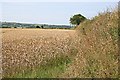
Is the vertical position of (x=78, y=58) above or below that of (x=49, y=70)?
above

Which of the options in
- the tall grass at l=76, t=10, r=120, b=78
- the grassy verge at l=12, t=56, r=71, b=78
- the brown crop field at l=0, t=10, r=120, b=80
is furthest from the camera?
the grassy verge at l=12, t=56, r=71, b=78

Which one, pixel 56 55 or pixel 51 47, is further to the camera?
pixel 51 47

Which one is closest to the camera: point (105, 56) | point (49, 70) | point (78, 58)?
point (105, 56)

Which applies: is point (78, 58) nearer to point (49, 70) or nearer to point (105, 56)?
point (49, 70)

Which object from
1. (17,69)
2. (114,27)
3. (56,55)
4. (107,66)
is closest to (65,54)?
(56,55)

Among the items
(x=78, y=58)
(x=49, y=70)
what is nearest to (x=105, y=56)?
(x=78, y=58)

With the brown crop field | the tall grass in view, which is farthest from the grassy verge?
the tall grass

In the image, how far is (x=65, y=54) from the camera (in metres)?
13.5

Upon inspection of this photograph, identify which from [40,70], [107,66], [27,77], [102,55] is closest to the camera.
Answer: [107,66]

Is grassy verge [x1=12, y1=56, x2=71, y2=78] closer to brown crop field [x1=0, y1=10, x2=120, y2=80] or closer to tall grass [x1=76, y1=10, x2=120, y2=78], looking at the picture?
brown crop field [x1=0, y1=10, x2=120, y2=80]

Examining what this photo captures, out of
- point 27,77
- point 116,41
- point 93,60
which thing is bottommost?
point 27,77

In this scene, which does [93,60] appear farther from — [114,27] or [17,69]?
[17,69]

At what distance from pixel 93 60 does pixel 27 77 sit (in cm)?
325

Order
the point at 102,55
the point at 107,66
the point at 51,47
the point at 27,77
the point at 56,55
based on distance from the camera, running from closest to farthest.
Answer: the point at 107,66, the point at 102,55, the point at 27,77, the point at 56,55, the point at 51,47
